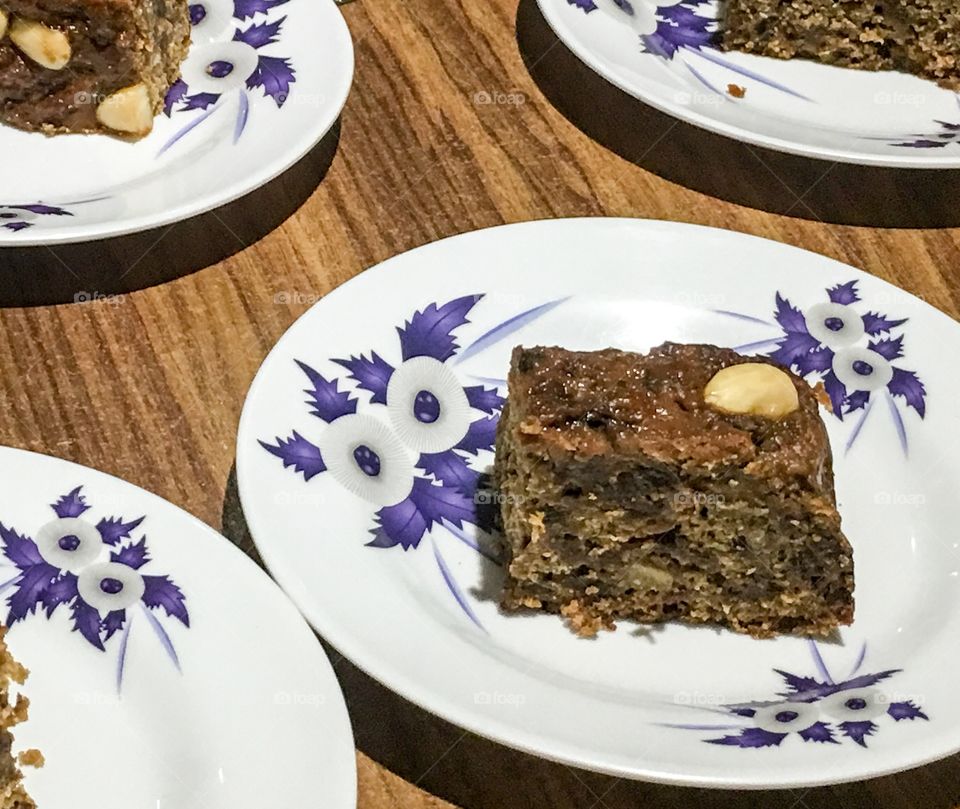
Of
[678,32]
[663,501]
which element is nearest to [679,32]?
[678,32]

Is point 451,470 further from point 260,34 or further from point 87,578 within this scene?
point 260,34

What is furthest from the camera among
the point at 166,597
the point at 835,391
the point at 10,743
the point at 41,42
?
the point at 41,42

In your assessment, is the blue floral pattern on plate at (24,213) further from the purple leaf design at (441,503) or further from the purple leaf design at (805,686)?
the purple leaf design at (805,686)

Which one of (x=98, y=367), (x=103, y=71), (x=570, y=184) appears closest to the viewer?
(x=98, y=367)

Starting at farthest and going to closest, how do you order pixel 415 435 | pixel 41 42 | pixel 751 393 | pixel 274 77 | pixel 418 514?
pixel 274 77 → pixel 41 42 → pixel 415 435 → pixel 418 514 → pixel 751 393

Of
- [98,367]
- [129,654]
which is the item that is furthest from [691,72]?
[129,654]

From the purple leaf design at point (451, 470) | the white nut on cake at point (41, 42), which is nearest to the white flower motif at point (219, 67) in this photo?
the white nut on cake at point (41, 42)

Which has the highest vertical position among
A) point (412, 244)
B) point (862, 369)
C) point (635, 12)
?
point (635, 12)

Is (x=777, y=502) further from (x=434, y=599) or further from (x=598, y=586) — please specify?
(x=434, y=599)
